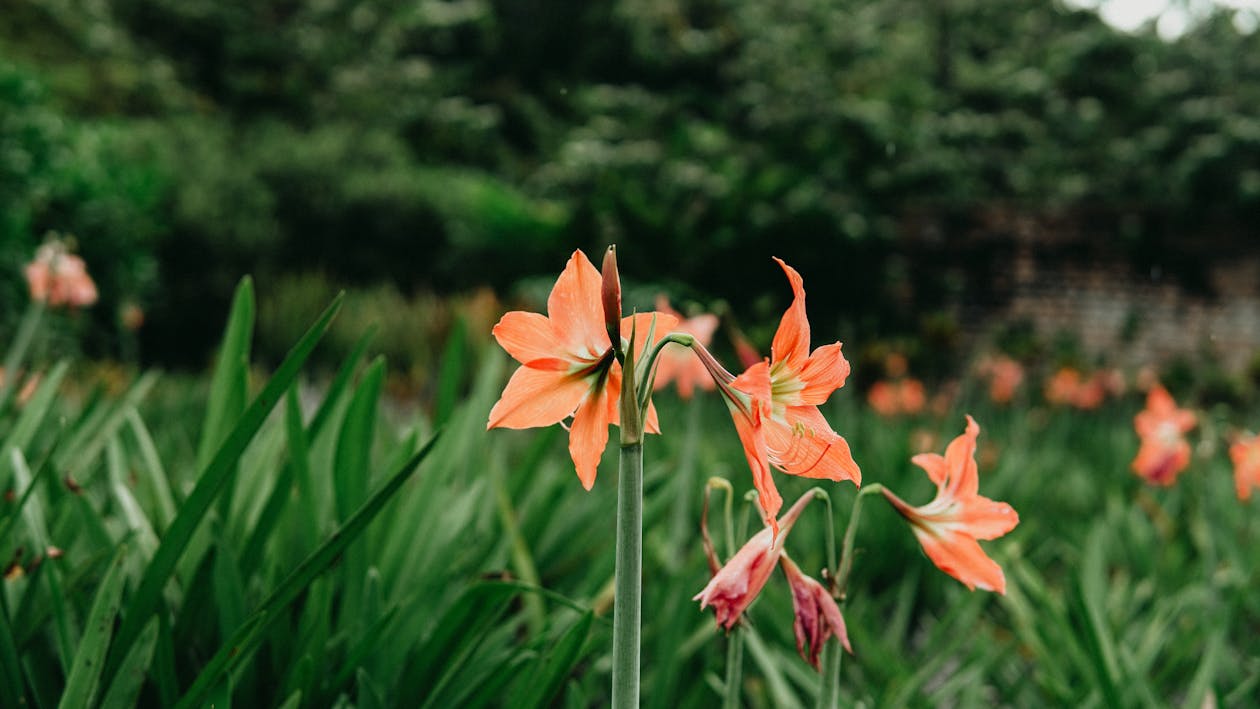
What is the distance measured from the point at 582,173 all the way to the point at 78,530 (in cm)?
793

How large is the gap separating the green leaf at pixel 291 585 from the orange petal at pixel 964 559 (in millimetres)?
396

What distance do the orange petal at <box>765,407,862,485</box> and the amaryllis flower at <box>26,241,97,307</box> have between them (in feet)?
7.41

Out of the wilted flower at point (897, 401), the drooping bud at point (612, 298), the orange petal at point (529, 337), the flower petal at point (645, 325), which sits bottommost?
the wilted flower at point (897, 401)

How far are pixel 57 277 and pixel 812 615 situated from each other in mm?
2473

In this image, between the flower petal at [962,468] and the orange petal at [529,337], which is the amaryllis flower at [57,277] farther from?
the flower petal at [962,468]

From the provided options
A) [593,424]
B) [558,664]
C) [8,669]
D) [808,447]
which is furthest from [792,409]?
[8,669]

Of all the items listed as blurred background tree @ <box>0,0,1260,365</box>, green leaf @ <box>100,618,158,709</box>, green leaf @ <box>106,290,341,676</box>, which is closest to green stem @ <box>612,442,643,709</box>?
green leaf @ <box>106,290,341,676</box>

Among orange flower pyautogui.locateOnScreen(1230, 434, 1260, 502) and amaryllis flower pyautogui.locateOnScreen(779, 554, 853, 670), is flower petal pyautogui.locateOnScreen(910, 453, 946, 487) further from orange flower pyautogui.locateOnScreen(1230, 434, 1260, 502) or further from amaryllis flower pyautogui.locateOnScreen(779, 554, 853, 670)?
orange flower pyautogui.locateOnScreen(1230, 434, 1260, 502)

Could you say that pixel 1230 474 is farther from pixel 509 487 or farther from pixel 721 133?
pixel 721 133

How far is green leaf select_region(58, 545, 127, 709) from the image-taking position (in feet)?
2.41

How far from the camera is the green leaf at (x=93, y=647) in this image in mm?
735

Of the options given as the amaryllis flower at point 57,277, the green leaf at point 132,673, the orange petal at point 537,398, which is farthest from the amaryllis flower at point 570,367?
the amaryllis flower at point 57,277

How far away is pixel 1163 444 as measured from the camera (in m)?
2.01

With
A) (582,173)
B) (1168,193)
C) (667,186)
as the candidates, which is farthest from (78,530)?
(1168,193)
